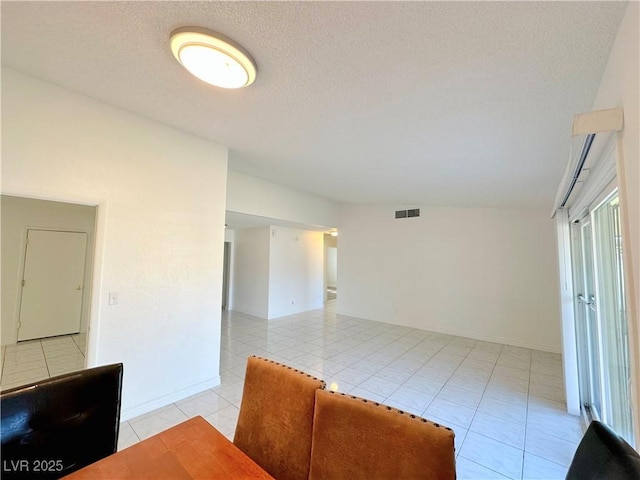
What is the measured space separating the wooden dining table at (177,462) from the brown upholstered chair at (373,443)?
0.22 meters

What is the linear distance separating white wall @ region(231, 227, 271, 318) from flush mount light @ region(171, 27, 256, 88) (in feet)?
14.8

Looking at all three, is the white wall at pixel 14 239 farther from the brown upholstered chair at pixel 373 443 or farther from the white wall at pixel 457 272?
the white wall at pixel 457 272

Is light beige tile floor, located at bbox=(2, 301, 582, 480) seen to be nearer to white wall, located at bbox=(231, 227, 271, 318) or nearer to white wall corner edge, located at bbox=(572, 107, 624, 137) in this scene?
white wall, located at bbox=(231, 227, 271, 318)

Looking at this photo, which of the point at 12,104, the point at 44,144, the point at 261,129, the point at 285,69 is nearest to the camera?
the point at 285,69

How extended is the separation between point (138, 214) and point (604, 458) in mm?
3050

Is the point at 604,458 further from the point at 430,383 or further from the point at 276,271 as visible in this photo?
the point at 276,271

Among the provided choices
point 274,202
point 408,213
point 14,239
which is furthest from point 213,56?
point 14,239

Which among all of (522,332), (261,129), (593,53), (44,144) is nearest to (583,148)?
(593,53)

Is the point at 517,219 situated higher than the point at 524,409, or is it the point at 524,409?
the point at 517,219

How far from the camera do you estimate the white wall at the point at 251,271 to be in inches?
239

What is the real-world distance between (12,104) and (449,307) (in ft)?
20.2

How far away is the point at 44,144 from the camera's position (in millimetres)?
1929

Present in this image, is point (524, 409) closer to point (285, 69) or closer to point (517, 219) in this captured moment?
point (517, 219)

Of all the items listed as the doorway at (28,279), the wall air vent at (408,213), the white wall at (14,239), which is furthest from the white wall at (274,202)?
the white wall at (14,239)
